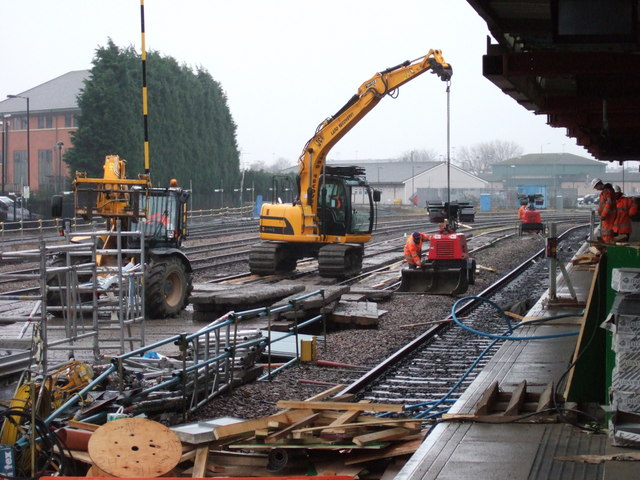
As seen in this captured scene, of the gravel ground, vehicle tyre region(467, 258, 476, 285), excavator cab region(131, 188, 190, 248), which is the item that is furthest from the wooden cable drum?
vehicle tyre region(467, 258, 476, 285)

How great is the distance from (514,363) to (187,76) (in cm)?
5524

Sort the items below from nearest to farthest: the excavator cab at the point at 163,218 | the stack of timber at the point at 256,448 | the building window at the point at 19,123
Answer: the stack of timber at the point at 256,448
the excavator cab at the point at 163,218
the building window at the point at 19,123

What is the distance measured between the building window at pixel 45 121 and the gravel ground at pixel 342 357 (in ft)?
180

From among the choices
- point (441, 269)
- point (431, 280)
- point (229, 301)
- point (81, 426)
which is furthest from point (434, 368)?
point (441, 269)

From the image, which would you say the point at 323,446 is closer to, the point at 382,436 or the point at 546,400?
the point at 382,436

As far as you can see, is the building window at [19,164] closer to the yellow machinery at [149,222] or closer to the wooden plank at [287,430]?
the yellow machinery at [149,222]

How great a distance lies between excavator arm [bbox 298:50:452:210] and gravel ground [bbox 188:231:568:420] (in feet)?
16.0

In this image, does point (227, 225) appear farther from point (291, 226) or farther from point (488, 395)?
point (488, 395)

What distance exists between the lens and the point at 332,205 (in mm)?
24469

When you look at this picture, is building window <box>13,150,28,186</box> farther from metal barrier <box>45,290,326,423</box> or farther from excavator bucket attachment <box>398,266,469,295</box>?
metal barrier <box>45,290,326,423</box>

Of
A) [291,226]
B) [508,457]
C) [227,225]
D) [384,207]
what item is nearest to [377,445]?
[508,457]

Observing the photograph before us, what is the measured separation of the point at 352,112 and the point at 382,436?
1698cm

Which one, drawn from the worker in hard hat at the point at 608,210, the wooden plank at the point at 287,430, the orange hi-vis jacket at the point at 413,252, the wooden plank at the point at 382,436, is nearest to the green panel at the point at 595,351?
the wooden plank at the point at 382,436

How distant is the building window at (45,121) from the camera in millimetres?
72188
